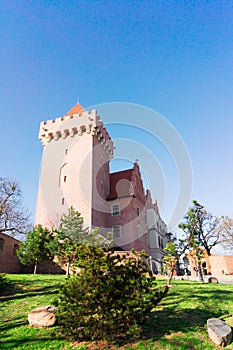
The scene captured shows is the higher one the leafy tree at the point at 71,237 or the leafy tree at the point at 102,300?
the leafy tree at the point at 71,237

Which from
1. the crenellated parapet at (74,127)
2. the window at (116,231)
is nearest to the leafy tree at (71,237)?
the window at (116,231)

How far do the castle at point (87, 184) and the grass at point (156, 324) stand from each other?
50.0 feet

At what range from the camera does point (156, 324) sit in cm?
737

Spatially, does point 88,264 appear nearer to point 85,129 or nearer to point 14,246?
point 14,246

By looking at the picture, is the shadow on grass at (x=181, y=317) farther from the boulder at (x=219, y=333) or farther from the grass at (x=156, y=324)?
the boulder at (x=219, y=333)

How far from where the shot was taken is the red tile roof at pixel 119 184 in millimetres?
31528

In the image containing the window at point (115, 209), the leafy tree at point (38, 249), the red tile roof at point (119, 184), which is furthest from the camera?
the red tile roof at point (119, 184)

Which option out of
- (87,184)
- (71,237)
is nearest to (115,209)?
(87,184)

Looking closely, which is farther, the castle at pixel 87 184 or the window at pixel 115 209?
the window at pixel 115 209

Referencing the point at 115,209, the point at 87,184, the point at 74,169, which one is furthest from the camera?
the point at 115,209

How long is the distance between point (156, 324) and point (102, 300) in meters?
2.42

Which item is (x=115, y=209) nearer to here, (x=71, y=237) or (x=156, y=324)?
(x=71, y=237)

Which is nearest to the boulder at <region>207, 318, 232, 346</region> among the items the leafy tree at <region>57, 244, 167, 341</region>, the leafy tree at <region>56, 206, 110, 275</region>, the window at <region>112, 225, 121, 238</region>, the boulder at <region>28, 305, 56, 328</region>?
the leafy tree at <region>57, 244, 167, 341</region>

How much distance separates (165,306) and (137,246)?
20.1 m
